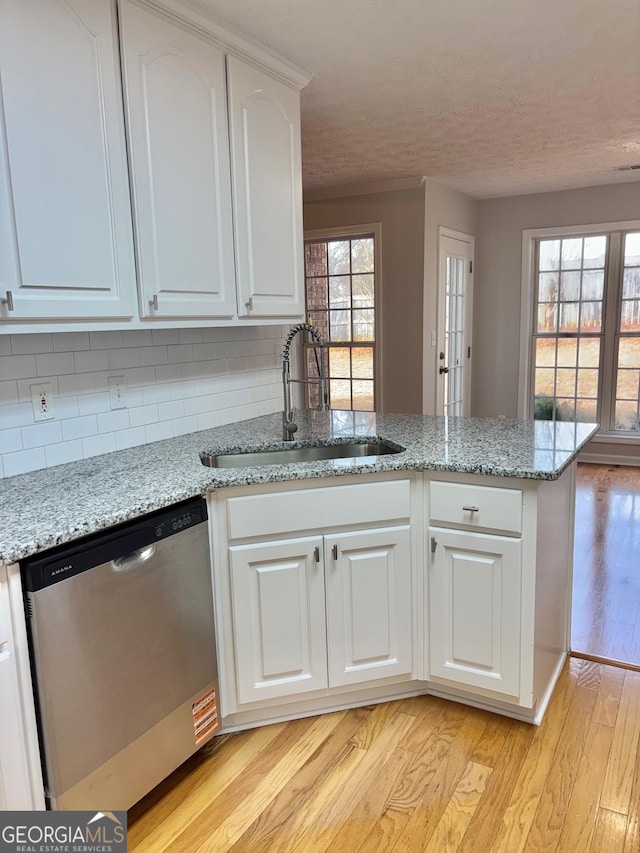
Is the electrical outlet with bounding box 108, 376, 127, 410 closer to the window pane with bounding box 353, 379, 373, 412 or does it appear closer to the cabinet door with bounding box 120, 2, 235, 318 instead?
the cabinet door with bounding box 120, 2, 235, 318

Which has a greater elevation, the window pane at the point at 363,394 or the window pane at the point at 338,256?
the window pane at the point at 338,256

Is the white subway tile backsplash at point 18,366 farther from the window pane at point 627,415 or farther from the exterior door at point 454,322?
the window pane at point 627,415

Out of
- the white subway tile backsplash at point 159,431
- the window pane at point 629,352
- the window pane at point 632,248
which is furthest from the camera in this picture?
the window pane at point 629,352

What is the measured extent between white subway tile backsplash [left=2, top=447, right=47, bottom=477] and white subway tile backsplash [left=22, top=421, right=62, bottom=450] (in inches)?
0.9

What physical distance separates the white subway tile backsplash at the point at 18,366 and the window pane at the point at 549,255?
16.3ft

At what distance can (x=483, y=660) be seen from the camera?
204 cm

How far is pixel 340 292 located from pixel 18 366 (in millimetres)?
3595

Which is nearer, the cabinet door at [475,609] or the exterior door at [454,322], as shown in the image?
the cabinet door at [475,609]

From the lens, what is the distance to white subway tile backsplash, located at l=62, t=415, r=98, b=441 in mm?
2076

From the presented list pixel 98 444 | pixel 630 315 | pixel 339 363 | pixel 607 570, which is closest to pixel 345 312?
pixel 339 363

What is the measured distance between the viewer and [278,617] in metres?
1.98

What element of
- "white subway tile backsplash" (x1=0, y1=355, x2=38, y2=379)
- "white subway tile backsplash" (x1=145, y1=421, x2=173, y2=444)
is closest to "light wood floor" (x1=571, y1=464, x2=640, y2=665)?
"white subway tile backsplash" (x1=145, y1=421, x2=173, y2=444)

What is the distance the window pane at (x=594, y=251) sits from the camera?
17.8 feet

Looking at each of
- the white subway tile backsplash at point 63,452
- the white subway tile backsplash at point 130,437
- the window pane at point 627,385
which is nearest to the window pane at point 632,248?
the window pane at point 627,385
